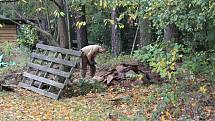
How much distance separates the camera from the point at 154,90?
1053cm

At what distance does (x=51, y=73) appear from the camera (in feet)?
39.2

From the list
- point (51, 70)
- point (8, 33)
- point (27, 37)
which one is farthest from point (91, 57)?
point (8, 33)

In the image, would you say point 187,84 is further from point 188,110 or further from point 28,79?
point 28,79

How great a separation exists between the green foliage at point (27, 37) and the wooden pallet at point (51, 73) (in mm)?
15791

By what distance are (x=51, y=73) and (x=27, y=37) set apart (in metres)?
18.0

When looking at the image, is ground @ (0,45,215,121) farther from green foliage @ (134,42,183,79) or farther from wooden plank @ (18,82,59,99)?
green foliage @ (134,42,183,79)

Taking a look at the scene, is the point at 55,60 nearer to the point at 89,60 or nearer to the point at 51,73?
the point at 51,73

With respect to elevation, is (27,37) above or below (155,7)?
below

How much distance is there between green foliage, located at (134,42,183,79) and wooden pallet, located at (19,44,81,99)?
405 centimetres

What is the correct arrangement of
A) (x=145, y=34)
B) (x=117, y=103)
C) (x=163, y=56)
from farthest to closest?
(x=145, y=34) → (x=117, y=103) → (x=163, y=56)

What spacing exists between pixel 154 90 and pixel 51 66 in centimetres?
337

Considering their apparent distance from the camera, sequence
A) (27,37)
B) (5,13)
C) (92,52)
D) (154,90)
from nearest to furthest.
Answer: (154,90) < (92,52) < (27,37) < (5,13)

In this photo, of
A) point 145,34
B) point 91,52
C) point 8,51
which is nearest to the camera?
point 145,34

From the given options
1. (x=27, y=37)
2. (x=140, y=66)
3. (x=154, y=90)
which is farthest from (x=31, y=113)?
(x=27, y=37)
